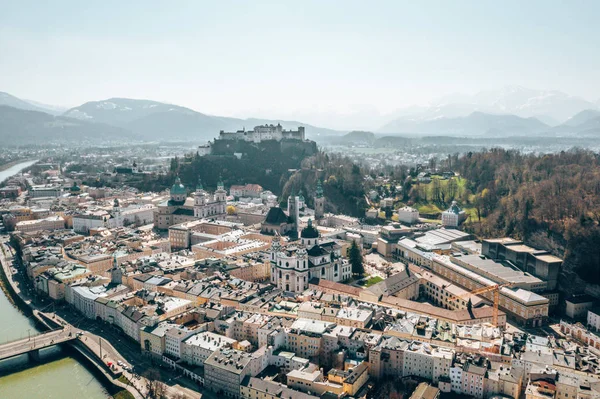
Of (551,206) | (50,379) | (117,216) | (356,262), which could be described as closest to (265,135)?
(117,216)

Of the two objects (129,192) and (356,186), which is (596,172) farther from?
(129,192)

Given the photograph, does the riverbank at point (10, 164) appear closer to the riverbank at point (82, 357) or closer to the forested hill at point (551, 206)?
the riverbank at point (82, 357)

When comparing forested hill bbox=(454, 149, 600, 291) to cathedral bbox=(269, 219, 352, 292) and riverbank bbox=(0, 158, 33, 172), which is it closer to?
cathedral bbox=(269, 219, 352, 292)

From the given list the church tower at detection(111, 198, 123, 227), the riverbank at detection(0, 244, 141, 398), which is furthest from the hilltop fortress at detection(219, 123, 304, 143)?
the riverbank at detection(0, 244, 141, 398)

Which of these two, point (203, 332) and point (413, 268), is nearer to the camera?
point (203, 332)

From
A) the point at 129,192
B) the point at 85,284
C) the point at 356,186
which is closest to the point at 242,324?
the point at 85,284

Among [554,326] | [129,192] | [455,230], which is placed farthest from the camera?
[129,192]

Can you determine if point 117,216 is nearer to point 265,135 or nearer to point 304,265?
point 304,265
